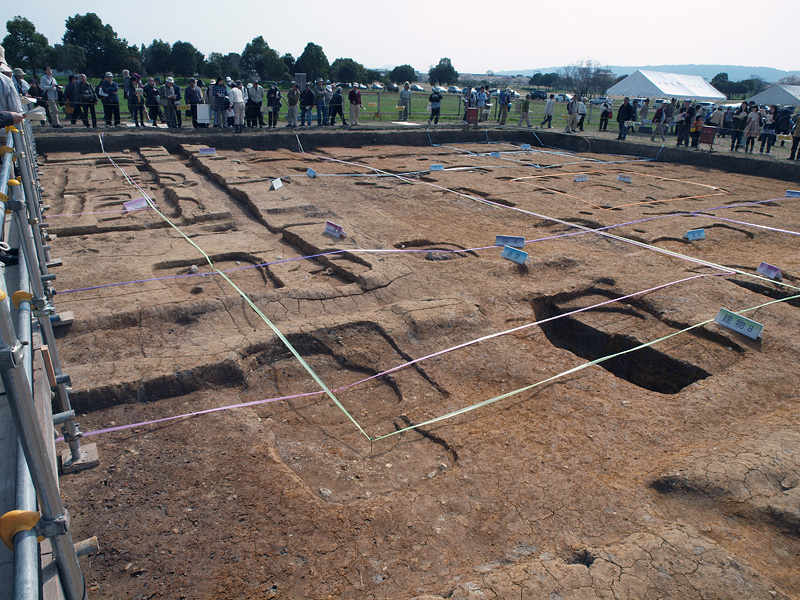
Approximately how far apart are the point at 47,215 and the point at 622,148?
15.0 meters

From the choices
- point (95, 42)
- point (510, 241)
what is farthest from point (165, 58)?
point (510, 241)

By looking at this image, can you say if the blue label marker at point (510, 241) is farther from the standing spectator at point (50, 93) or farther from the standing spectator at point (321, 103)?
the standing spectator at point (50, 93)

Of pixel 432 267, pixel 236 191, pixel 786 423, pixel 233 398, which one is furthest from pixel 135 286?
pixel 786 423

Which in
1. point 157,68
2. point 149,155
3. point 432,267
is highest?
point 157,68

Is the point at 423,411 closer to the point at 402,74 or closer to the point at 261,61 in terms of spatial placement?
the point at 261,61

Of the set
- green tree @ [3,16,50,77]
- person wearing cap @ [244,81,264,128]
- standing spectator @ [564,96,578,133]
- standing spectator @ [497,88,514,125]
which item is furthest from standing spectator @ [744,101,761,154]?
green tree @ [3,16,50,77]

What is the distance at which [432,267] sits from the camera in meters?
6.42

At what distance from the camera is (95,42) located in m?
47.6

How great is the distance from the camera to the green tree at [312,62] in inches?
1889

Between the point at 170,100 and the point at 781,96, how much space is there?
30458 millimetres

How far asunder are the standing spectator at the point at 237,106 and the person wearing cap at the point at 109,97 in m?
2.86

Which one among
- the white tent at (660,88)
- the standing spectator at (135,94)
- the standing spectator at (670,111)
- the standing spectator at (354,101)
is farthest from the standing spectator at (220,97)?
the white tent at (660,88)

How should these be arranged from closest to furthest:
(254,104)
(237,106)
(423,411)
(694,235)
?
(423,411) < (694,235) < (237,106) < (254,104)

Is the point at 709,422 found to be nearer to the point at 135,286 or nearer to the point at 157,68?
the point at 135,286
